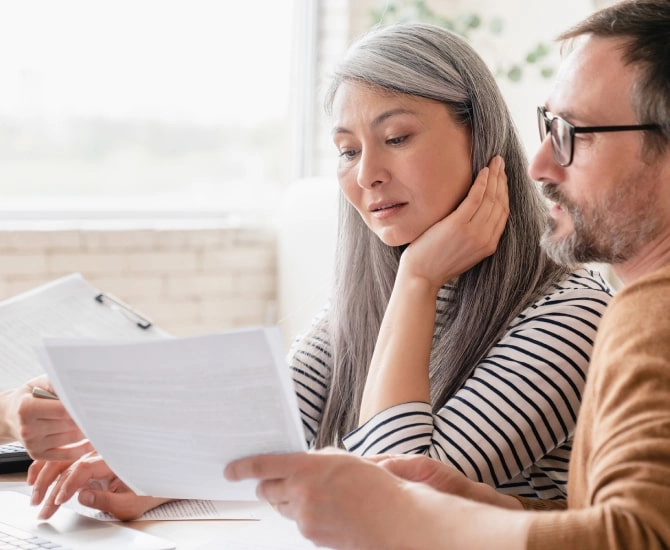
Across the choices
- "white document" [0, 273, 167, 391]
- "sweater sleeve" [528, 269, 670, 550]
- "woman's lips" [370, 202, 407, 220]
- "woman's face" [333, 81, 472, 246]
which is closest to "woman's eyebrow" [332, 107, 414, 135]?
"woman's face" [333, 81, 472, 246]

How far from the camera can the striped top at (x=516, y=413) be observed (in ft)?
4.50

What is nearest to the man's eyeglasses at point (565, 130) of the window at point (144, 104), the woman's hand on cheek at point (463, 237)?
the woman's hand on cheek at point (463, 237)

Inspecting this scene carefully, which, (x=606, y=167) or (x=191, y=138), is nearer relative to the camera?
(x=606, y=167)

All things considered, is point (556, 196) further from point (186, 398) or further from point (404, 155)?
point (186, 398)

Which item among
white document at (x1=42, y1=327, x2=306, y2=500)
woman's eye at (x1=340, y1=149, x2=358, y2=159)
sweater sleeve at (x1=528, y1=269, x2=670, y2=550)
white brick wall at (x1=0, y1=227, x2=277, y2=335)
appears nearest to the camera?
sweater sleeve at (x1=528, y1=269, x2=670, y2=550)

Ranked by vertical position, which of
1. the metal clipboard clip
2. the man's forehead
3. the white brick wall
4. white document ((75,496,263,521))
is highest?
the man's forehead

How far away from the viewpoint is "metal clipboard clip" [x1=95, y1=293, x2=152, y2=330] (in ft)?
6.48

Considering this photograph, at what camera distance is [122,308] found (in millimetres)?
2002

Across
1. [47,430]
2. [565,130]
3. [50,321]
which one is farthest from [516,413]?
[50,321]

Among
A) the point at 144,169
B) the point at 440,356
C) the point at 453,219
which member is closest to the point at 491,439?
the point at 440,356

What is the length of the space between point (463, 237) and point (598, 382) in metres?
0.67

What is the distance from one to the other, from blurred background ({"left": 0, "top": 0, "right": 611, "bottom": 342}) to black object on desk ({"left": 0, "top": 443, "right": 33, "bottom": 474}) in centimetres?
181

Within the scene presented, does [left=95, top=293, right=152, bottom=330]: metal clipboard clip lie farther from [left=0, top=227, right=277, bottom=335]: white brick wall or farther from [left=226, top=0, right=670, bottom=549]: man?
[left=0, top=227, right=277, bottom=335]: white brick wall

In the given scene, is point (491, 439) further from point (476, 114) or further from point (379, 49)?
point (379, 49)
